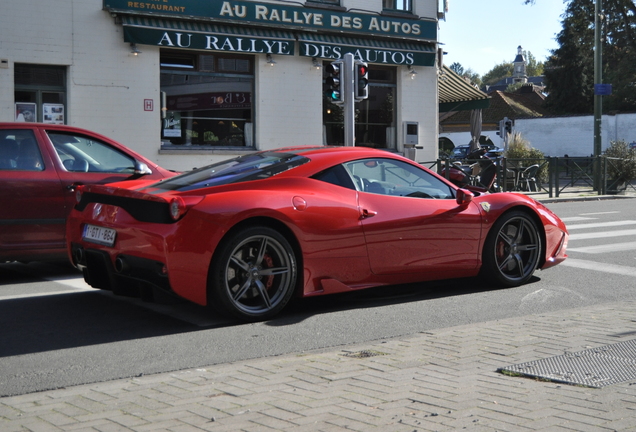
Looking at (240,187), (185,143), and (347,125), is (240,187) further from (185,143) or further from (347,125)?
(185,143)

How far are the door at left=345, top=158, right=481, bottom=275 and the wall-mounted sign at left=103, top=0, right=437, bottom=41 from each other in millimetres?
12665

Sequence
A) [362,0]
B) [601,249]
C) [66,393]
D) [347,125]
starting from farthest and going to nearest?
[362,0]
[347,125]
[601,249]
[66,393]

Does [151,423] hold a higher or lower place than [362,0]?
lower

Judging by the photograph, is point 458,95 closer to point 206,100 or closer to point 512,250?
point 206,100

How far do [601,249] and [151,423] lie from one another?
8.19 meters

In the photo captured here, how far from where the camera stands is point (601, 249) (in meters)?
10.6

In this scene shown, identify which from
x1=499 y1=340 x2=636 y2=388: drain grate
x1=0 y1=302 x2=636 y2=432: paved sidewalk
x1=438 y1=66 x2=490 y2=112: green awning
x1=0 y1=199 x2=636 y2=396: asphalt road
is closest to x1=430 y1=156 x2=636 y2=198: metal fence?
x1=438 y1=66 x2=490 y2=112: green awning

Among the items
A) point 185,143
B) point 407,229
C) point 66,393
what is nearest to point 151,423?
point 66,393

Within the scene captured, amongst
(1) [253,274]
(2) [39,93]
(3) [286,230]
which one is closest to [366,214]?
(3) [286,230]

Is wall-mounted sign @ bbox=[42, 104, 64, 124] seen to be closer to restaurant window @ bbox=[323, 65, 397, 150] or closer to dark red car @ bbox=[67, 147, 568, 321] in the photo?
restaurant window @ bbox=[323, 65, 397, 150]

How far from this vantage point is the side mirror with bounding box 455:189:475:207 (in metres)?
7.15

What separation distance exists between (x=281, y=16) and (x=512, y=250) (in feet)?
45.8

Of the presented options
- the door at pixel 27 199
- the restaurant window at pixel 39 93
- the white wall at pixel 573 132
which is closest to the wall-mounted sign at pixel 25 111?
the restaurant window at pixel 39 93

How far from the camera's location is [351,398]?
4141 millimetres
